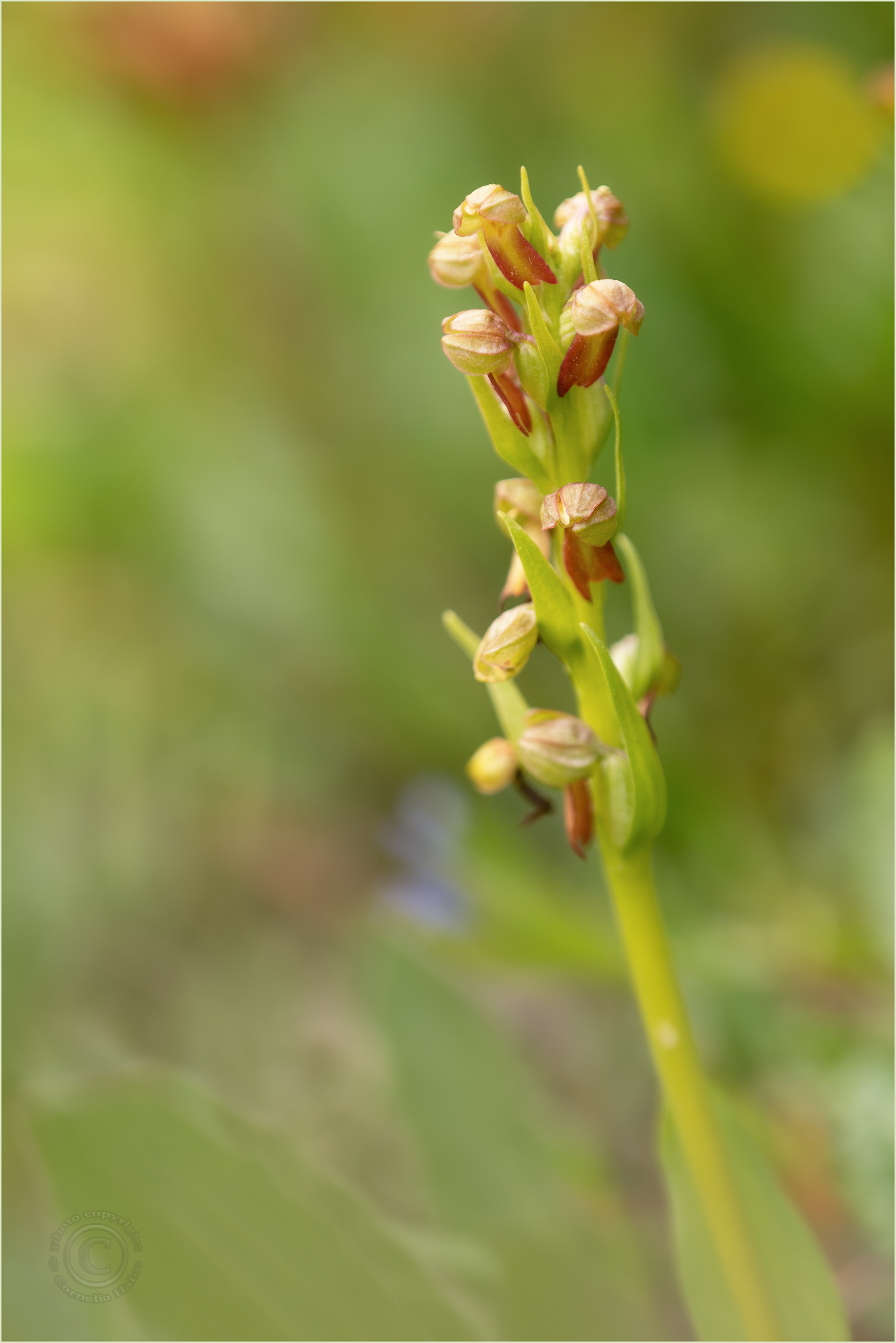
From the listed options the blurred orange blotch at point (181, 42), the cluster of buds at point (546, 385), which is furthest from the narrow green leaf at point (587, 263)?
the blurred orange blotch at point (181, 42)

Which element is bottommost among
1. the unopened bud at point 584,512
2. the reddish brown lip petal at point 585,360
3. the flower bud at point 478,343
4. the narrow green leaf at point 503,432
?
the unopened bud at point 584,512

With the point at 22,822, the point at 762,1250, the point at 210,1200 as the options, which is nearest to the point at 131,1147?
the point at 210,1200

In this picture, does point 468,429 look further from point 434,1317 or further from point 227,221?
point 434,1317

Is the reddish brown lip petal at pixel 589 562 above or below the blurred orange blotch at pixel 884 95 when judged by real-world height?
below

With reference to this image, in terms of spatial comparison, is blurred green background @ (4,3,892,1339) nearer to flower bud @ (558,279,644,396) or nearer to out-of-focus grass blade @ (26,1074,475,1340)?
out-of-focus grass blade @ (26,1074,475,1340)

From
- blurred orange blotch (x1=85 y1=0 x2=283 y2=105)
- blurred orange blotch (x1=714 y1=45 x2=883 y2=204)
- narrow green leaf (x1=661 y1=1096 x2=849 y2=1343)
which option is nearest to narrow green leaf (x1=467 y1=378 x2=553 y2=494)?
narrow green leaf (x1=661 y1=1096 x2=849 y2=1343)

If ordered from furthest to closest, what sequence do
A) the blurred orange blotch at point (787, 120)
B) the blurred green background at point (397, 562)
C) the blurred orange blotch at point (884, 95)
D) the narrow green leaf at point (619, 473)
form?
1. the blurred orange blotch at point (787, 120)
2. the blurred green background at point (397, 562)
3. the blurred orange blotch at point (884, 95)
4. the narrow green leaf at point (619, 473)

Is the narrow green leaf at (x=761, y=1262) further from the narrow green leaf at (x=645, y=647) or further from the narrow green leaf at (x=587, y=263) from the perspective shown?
the narrow green leaf at (x=587, y=263)
